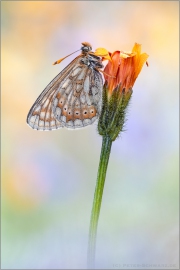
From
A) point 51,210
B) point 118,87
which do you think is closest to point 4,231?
point 51,210

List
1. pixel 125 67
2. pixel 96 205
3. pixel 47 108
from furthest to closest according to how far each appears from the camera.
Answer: pixel 47 108 → pixel 125 67 → pixel 96 205

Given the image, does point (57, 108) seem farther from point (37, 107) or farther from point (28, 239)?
point (28, 239)

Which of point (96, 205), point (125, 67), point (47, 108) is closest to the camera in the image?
point (96, 205)

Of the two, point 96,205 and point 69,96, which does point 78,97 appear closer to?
point 69,96

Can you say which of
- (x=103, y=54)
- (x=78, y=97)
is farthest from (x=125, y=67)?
(x=78, y=97)

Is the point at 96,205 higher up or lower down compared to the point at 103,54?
lower down

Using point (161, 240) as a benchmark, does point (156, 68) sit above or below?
above
